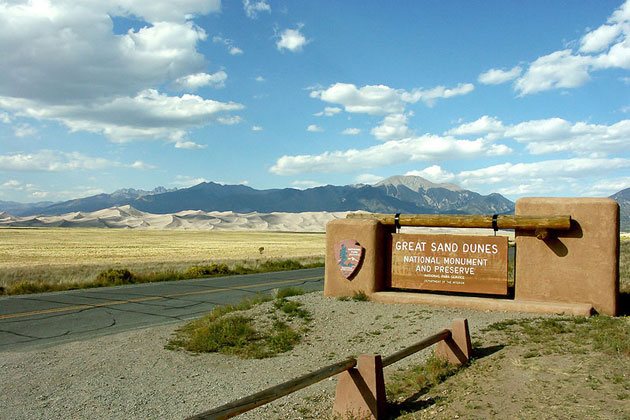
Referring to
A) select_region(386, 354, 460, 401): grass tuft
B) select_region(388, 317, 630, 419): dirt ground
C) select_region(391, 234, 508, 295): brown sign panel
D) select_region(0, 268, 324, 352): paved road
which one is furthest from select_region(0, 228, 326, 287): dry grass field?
select_region(388, 317, 630, 419): dirt ground

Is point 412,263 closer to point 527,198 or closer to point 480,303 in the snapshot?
point 480,303

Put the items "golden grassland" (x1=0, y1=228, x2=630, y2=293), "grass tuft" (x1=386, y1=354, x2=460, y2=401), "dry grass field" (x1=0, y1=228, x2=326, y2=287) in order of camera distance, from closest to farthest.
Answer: "grass tuft" (x1=386, y1=354, x2=460, y2=401) < "golden grassland" (x1=0, y1=228, x2=630, y2=293) < "dry grass field" (x1=0, y1=228, x2=326, y2=287)

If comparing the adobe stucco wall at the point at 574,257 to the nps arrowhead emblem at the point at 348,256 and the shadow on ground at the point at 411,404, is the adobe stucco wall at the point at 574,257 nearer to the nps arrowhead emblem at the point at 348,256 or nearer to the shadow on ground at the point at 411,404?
the nps arrowhead emblem at the point at 348,256

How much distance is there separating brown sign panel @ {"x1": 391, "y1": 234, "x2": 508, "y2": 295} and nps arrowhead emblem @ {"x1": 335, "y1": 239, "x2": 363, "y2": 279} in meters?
0.96

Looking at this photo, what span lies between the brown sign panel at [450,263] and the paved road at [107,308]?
5793mm

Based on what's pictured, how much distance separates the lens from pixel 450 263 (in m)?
12.7

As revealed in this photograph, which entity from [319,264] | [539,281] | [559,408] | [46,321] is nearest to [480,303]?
[539,281]

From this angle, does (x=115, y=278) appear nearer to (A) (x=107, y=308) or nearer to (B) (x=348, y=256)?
(A) (x=107, y=308)

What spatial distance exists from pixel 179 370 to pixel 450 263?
23.7 feet

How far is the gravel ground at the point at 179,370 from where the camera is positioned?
6820 millimetres

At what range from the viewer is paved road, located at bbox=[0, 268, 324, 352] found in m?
11.3

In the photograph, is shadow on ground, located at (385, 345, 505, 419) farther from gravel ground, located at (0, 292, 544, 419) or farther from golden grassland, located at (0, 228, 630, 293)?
golden grassland, located at (0, 228, 630, 293)

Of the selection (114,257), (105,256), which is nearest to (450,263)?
(114,257)

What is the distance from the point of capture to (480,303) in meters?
11.9
